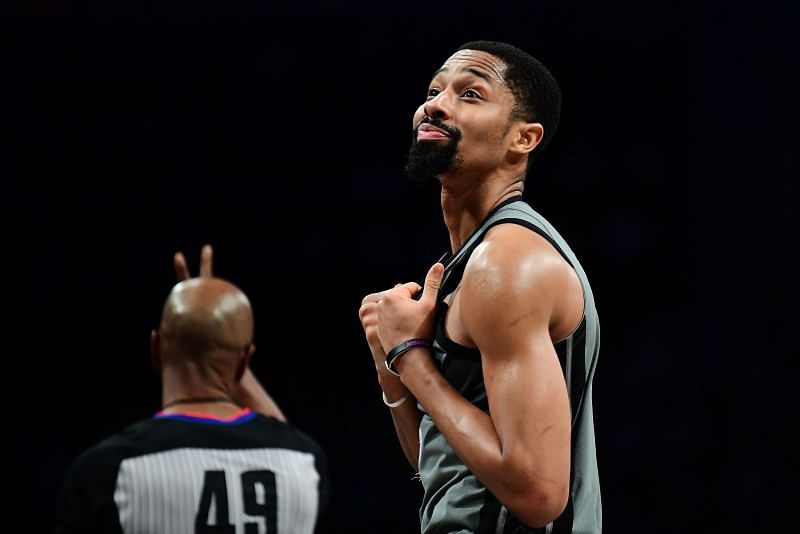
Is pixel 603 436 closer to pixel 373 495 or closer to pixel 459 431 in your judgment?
pixel 373 495

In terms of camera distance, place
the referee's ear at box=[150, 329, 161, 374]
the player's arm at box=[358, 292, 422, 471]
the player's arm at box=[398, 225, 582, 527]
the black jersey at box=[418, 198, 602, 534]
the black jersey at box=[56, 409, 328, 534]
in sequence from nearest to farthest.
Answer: the player's arm at box=[398, 225, 582, 527] → the black jersey at box=[418, 198, 602, 534] → the player's arm at box=[358, 292, 422, 471] → the black jersey at box=[56, 409, 328, 534] → the referee's ear at box=[150, 329, 161, 374]

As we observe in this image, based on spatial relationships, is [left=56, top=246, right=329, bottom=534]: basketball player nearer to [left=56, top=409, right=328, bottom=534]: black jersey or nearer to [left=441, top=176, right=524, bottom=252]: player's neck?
[left=56, top=409, right=328, bottom=534]: black jersey

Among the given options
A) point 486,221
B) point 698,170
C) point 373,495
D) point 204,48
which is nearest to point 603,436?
point 373,495

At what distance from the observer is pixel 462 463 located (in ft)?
6.55

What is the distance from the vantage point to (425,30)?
7.79 metres

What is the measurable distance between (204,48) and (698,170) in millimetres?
3644

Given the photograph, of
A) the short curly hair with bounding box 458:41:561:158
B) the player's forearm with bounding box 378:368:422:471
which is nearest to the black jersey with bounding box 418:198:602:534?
the player's forearm with bounding box 378:368:422:471

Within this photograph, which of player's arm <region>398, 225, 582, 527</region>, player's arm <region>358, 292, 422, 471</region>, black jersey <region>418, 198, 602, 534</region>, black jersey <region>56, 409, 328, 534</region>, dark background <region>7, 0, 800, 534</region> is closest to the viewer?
player's arm <region>398, 225, 582, 527</region>

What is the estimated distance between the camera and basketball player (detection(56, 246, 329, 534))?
117 inches

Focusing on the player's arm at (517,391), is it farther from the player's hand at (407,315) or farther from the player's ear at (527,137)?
the player's ear at (527,137)

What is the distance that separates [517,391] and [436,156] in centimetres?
60

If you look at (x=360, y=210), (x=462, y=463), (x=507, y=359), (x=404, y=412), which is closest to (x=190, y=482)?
(x=404, y=412)

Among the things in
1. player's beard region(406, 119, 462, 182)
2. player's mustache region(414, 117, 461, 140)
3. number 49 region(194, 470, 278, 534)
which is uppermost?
player's mustache region(414, 117, 461, 140)

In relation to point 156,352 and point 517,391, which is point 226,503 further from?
Result: point 517,391
